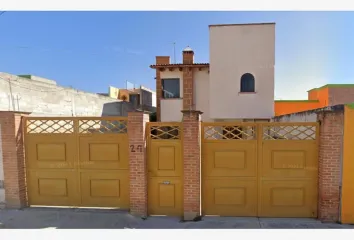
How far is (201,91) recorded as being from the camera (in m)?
11.7

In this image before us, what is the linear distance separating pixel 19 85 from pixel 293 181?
9.04m

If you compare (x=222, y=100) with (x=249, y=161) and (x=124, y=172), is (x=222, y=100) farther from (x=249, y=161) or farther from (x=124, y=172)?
(x=124, y=172)

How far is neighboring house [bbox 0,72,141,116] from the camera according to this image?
648cm

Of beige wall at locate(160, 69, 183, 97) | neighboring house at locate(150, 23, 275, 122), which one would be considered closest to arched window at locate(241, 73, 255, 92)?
neighboring house at locate(150, 23, 275, 122)

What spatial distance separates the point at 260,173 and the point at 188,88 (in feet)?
26.3

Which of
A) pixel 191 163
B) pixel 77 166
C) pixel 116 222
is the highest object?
pixel 191 163

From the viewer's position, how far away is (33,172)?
4590 millimetres

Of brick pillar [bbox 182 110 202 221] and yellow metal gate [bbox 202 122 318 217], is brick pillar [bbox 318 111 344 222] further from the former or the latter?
brick pillar [bbox 182 110 202 221]

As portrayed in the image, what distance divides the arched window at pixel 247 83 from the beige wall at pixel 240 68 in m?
0.19

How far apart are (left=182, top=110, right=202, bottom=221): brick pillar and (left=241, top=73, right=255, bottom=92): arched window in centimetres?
666

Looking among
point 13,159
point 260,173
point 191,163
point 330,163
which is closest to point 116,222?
point 191,163

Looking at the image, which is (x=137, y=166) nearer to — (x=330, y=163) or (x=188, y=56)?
(x=330, y=163)

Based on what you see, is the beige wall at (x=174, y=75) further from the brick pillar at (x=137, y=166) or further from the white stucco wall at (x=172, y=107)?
the brick pillar at (x=137, y=166)

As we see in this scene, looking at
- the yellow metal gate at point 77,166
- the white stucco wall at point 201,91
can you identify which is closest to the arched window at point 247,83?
the white stucco wall at point 201,91
